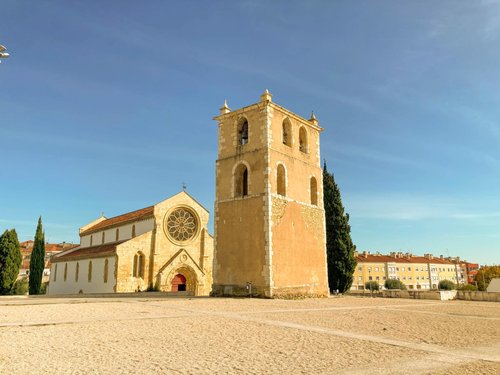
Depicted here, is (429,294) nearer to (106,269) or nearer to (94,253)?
(106,269)

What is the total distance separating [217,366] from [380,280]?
99.9m

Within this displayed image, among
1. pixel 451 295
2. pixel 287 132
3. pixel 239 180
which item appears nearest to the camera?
pixel 239 180

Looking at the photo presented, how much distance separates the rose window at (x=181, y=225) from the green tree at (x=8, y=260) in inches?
907

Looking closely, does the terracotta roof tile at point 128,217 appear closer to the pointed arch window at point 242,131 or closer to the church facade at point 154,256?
the church facade at point 154,256

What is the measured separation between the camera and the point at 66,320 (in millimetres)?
10070

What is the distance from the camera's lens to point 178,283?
36.7 m

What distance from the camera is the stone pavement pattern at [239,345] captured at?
567 cm

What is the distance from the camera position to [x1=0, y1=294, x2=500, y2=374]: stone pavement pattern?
567cm

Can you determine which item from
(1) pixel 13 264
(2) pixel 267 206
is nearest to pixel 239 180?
(2) pixel 267 206

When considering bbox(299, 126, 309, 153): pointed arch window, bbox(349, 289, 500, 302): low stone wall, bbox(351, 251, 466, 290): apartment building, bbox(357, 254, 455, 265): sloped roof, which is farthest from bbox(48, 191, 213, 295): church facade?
bbox(357, 254, 455, 265): sloped roof

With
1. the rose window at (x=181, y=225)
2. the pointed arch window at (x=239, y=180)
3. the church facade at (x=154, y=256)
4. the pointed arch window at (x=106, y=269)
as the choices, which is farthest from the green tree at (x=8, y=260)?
the pointed arch window at (x=239, y=180)

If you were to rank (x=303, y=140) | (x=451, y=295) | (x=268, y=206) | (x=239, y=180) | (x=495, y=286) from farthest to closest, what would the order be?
(x=495, y=286), (x=303, y=140), (x=451, y=295), (x=239, y=180), (x=268, y=206)

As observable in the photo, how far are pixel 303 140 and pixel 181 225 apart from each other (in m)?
17.7

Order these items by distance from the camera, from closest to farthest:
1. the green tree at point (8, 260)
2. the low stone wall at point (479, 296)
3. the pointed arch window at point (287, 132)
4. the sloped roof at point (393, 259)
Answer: the low stone wall at point (479, 296)
the pointed arch window at point (287, 132)
the green tree at point (8, 260)
the sloped roof at point (393, 259)
